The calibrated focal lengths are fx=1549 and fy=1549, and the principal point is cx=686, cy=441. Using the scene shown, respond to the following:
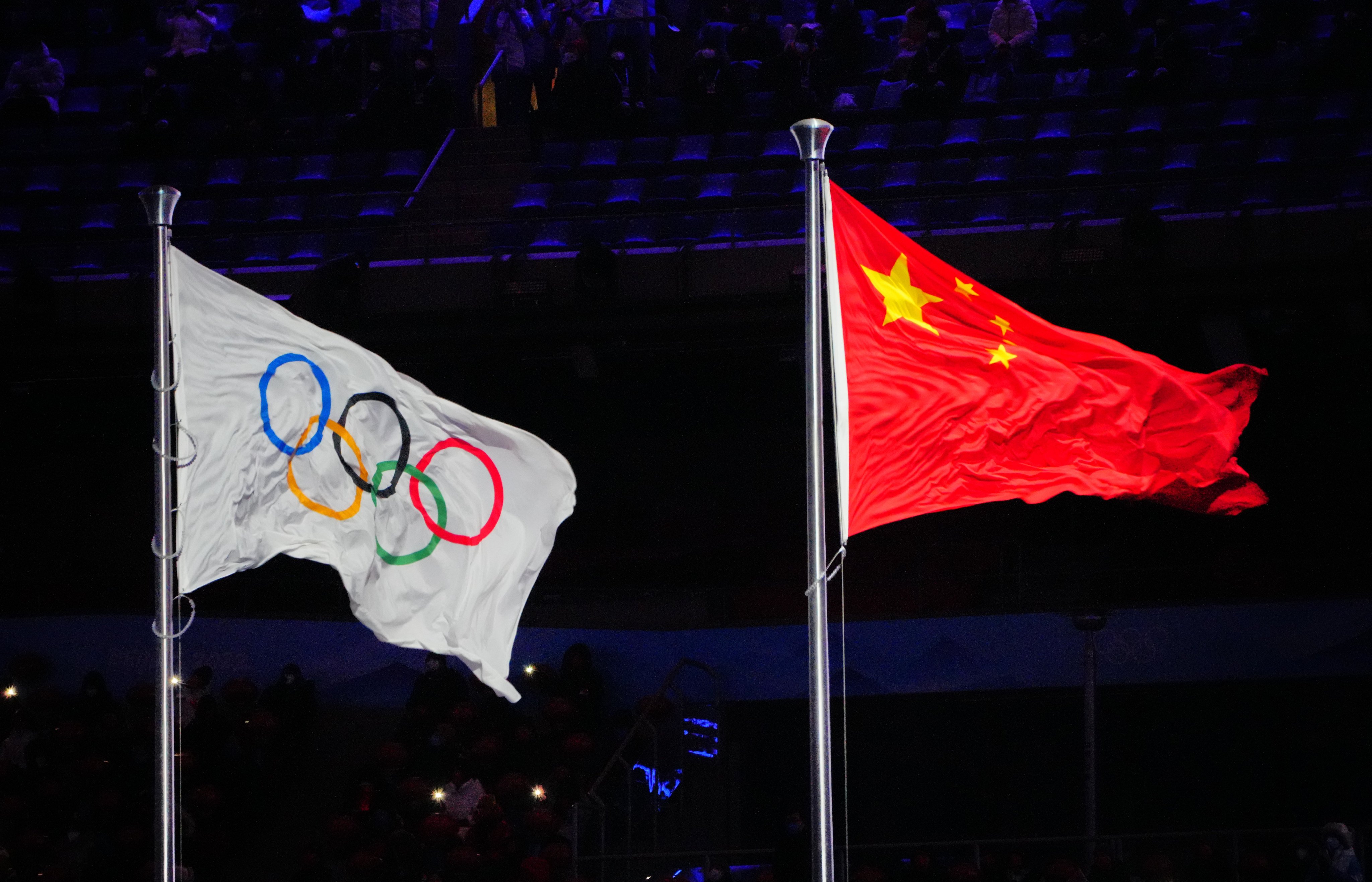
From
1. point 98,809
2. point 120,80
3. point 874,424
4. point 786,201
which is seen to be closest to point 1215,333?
point 786,201

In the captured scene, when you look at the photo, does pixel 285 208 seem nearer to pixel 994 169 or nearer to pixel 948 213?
pixel 948 213

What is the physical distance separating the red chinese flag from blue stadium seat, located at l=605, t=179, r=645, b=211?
9.81 metres

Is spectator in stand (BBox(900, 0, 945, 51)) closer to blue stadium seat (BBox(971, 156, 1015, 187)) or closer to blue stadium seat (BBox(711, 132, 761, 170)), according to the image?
blue stadium seat (BBox(971, 156, 1015, 187))

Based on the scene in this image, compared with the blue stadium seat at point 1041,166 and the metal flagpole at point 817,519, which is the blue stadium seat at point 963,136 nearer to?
the blue stadium seat at point 1041,166

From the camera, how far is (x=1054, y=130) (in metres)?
16.5

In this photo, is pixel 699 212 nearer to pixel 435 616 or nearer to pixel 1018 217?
pixel 1018 217

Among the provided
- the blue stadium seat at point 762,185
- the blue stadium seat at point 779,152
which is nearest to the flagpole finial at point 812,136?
the blue stadium seat at point 762,185

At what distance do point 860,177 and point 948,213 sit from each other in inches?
48.2

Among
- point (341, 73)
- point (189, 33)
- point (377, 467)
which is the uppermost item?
point (189, 33)

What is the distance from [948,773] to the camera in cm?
1518

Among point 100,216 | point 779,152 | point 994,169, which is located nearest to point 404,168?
point 100,216

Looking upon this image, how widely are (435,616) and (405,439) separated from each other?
0.83 meters

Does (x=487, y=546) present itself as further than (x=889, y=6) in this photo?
No

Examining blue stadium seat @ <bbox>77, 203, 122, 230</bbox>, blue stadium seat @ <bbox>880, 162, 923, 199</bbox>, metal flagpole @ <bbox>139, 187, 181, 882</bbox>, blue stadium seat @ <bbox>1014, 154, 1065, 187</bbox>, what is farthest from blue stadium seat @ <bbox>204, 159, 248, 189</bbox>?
metal flagpole @ <bbox>139, 187, 181, 882</bbox>
